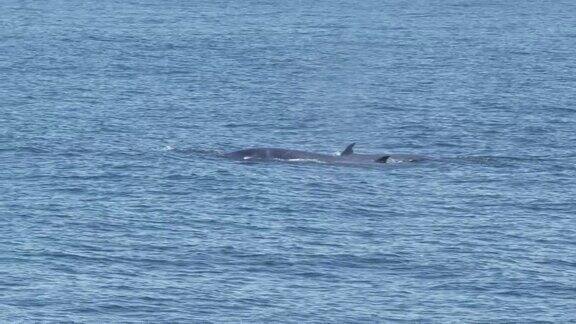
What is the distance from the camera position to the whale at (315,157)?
72.6 meters

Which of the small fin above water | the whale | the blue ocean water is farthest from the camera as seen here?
the whale

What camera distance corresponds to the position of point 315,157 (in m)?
73.2

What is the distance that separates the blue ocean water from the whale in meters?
0.87

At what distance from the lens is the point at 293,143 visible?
8000 cm

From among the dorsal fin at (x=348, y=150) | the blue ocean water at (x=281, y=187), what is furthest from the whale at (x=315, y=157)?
the blue ocean water at (x=281, y=187)

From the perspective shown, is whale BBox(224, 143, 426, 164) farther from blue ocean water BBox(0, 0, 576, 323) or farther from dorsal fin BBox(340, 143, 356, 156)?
blue ocean water BBox(0, 0, 576, 323)

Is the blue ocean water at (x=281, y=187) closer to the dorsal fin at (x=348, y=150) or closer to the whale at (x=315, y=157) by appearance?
the whale at (x=315, y=157)

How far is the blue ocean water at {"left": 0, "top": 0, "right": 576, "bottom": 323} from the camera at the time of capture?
5175cm

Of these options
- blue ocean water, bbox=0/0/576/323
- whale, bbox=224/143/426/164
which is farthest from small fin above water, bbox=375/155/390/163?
blue ocean water, bbox=0/0/576/323

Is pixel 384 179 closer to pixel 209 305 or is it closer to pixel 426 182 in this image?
pixel 426 182

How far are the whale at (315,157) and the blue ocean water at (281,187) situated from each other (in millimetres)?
871

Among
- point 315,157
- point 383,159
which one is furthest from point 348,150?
point 383,159

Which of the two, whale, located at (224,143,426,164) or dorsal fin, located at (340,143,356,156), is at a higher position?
dorsal fin, located at (340,143,356,156)

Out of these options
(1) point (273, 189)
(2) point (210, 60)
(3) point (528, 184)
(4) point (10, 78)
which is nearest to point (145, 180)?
(1) point (273, 189)
